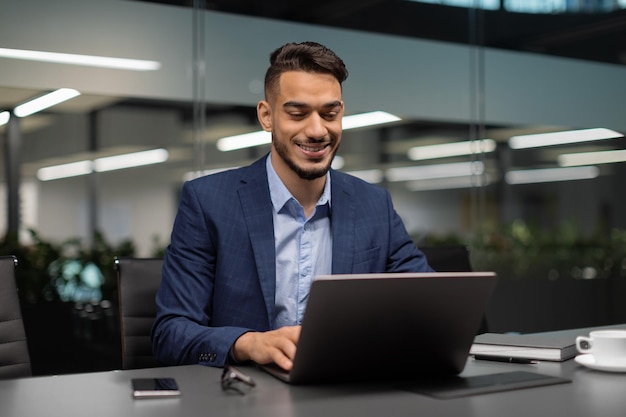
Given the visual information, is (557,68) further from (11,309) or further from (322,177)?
(11,309)

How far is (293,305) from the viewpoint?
7.36ft

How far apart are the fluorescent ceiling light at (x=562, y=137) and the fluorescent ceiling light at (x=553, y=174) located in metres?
0.20

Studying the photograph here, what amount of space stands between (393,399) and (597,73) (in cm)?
491

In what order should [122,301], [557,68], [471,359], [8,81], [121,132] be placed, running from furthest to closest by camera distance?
[557,68] < [121,132] < [8,81] < [122,301] < [471,359]

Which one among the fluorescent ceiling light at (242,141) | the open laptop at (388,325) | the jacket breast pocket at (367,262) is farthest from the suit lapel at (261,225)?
the fluorescent ceiling light at (242,141)

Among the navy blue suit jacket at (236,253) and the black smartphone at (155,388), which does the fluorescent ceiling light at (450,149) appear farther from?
the black smartphone at (155,388)

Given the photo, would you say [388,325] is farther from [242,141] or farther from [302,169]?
[242,141]

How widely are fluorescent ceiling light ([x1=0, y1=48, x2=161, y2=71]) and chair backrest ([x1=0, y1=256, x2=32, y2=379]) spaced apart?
2260mm

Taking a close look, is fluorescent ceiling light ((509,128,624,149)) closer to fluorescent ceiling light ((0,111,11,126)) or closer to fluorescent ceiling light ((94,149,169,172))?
fluorescent ceiling light ((94,149,169,172))

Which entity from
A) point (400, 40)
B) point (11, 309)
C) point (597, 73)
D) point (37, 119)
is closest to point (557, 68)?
point (597, 73)

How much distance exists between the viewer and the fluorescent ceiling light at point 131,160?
14.3 ft

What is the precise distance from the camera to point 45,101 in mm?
4188

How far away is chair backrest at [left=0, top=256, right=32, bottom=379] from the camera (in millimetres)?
2121

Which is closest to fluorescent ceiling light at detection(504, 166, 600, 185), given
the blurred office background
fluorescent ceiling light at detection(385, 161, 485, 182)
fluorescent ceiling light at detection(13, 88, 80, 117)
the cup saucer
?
the blurred office background
